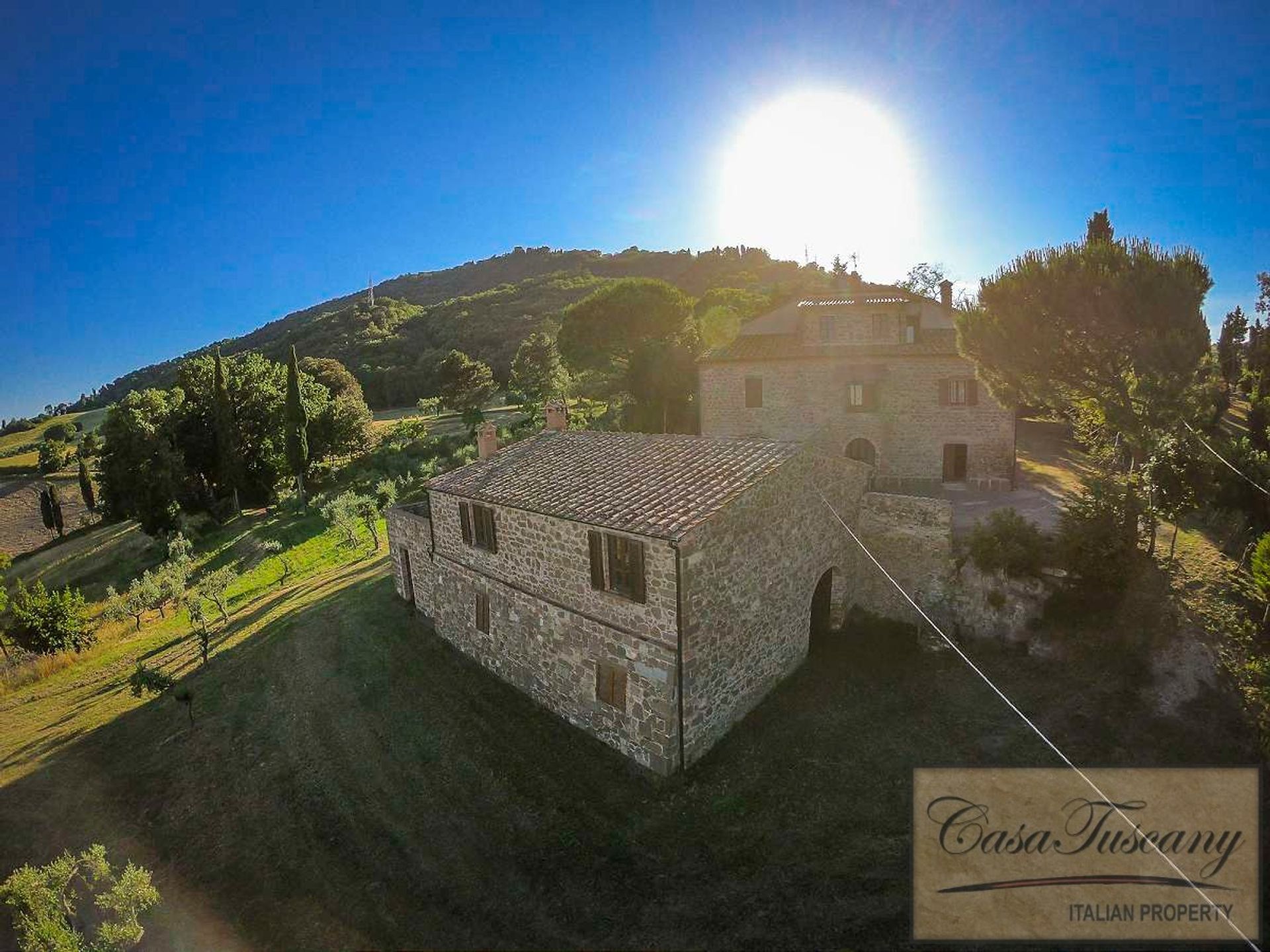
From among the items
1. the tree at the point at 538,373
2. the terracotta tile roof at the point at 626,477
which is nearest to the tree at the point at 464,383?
the tree at the point at 538,373

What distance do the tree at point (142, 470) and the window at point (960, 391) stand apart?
45.4 m

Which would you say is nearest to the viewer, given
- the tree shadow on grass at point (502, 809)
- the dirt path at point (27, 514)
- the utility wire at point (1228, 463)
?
the tree shadow on grass at point (502, 809)

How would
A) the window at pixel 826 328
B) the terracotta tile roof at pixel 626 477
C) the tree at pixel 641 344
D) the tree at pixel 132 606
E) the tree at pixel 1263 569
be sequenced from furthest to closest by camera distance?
the tree at pixel 641 344, the window at pixel 826 328, the tree at pixel 132 606, the terracotta tile roof at pixel 626 477, the tree at pixel 1263 569

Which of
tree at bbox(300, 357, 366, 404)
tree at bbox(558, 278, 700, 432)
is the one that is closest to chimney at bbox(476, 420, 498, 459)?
tree at bbox(558, 278, 700, 432)

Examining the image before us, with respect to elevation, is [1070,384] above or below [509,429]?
above

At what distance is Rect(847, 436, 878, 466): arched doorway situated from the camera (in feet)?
83.9

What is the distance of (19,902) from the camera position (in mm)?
8953

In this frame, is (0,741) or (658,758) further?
(0,741)

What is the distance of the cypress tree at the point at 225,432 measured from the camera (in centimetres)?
4047

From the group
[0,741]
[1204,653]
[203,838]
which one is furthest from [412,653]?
[1204,653]

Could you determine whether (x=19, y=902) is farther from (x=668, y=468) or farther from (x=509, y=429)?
(x=509, y=429)

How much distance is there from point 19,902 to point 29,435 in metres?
116

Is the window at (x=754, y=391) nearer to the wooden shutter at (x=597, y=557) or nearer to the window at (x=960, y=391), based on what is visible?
the window at (x=960, y=391)

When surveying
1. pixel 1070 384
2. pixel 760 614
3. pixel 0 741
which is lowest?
pixel 0 741
